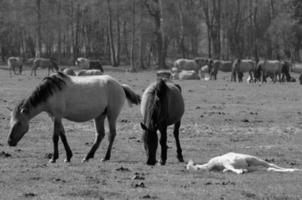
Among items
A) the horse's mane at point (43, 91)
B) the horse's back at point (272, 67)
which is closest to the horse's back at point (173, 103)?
the horse's mane at point (43, 91)

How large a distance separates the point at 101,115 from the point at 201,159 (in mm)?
2241

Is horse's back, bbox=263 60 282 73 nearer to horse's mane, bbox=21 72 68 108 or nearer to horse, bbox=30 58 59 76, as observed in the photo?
horse, bbox=30 58 59 76

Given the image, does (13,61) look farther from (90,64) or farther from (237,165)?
(237,165)

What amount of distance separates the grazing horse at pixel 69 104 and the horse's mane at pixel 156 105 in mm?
1259

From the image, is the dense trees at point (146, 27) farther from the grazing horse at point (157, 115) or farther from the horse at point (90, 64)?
the grazing horse at point (157, 115)

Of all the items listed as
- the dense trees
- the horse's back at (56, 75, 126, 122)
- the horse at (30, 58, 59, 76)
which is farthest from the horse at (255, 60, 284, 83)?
the horse's back at (56, 75, 126, 122)

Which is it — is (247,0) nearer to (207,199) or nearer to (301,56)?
(301,56)

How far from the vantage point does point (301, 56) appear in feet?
306

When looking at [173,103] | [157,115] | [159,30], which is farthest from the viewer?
[159,30]

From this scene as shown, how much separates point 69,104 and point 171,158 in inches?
98.0

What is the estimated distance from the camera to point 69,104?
14.2 m

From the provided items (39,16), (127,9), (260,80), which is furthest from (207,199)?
(39,16)

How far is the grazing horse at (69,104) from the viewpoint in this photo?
→ 13.9 m

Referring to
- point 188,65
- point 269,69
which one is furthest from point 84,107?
point 188,65
